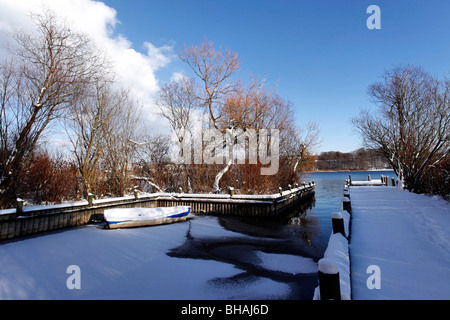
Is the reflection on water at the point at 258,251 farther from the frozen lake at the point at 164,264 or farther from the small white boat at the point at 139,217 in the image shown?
the small white boat at the point at 139,217

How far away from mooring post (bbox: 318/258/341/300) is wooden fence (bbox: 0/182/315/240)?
33.8 ft

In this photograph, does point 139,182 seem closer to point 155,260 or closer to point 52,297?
point 155,260

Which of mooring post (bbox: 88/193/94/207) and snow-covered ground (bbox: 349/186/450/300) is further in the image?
mooring post (bbox: 88/193/94/207)

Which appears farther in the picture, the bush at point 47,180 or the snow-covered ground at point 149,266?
the bush at point 47,180

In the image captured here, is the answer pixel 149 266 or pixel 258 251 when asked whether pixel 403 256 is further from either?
pixel 149 266

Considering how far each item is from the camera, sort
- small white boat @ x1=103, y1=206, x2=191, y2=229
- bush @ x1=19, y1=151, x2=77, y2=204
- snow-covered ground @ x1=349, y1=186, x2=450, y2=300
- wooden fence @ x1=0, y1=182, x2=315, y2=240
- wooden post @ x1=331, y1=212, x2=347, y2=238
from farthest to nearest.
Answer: bush @ x1=19, y1=151, x2=77, y2=204, small white boat @ x1=103, y1=206, x2=191, y2=229, wooden fence @ x1=0, y1=182, x2=315, y2=240, wooden post @ x1=331, y1=212, x2=347, y2=238, snow-covered ground @ x1=349, y1=186, x2=450, y2=300

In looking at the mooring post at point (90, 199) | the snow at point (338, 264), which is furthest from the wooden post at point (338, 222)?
the mooring post at point (90, 199)

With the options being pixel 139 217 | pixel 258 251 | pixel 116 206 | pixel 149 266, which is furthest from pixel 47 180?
pixel 258 251

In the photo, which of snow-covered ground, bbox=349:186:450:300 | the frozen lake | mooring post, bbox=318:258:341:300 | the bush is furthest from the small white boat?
mooring post, bbox=318:258:341:300

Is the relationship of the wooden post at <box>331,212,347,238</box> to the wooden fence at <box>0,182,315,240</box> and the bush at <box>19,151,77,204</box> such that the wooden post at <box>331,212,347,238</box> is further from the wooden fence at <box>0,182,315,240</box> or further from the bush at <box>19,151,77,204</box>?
Result: the bush at <box>19,151,77,204</box>

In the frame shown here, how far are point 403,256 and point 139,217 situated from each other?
920 cm

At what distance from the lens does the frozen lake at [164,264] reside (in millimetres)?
4332

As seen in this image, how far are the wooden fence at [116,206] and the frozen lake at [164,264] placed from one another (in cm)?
76

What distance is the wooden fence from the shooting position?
838cm
